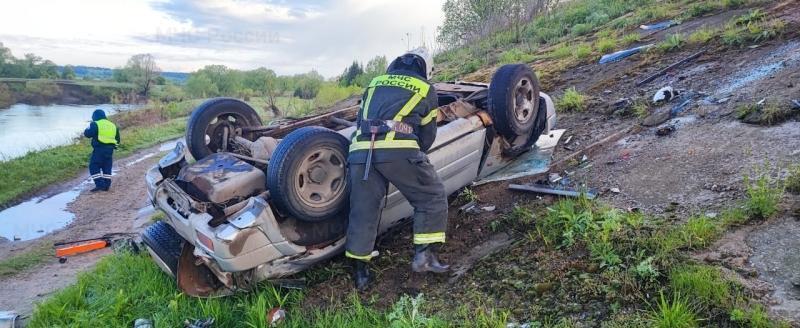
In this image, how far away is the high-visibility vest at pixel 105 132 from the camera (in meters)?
8.97

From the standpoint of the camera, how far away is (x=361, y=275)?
12.1ft

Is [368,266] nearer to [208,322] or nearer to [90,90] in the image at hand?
[208,322]

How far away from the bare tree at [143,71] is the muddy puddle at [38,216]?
34773mm

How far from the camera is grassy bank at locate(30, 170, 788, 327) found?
8.67 ft

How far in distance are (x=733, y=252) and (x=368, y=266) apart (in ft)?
7.40

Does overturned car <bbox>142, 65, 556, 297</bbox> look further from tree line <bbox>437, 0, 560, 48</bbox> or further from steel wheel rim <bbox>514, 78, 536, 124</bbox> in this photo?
tree line <bbox>437, 0, 560, 48</bbox>

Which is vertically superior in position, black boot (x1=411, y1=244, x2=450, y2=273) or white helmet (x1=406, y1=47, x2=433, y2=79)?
white helmet (x1=406, y1=47, x2=433, y2=79)

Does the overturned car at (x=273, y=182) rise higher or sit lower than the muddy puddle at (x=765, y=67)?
lower

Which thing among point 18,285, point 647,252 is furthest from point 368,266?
point 18,285

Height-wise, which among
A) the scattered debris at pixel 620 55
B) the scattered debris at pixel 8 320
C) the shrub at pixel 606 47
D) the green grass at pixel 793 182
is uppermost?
the shrub at pixel 606 47

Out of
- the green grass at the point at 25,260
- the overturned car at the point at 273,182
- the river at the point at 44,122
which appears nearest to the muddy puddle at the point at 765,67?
the overturned car at the point at 273,182

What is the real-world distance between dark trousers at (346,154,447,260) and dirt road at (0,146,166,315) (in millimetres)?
2987

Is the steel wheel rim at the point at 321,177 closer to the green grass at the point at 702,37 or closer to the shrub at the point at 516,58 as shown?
the green grass at the point at 702,37

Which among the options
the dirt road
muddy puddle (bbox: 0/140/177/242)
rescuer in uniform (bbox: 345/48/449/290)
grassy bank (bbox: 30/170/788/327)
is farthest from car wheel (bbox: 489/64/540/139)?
muddy puddle (bbox: 0/140/177/242)
